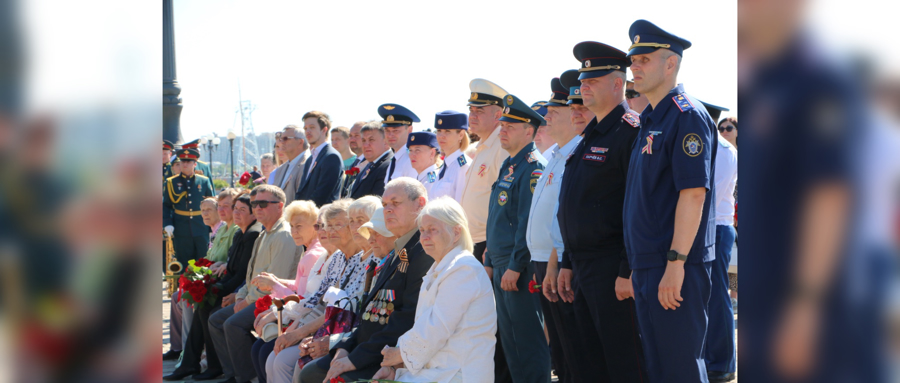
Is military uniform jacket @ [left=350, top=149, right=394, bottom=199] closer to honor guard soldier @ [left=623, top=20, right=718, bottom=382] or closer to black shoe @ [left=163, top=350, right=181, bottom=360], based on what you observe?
black shoe @ [left=163, top=350, right=181, bottom=360]

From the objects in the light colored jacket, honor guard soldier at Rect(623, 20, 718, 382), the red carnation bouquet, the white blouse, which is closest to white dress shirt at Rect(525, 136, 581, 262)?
the white blouse

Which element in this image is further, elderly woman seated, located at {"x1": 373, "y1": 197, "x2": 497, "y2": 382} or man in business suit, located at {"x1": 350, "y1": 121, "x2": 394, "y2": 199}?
man in business suit, located at {"x1": 350, "y1": 121, "x2": 394, "y2": 199}

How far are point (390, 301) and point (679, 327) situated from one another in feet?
5.33

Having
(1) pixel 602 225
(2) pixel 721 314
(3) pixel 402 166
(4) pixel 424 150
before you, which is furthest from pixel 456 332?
(3) pixel 402 166

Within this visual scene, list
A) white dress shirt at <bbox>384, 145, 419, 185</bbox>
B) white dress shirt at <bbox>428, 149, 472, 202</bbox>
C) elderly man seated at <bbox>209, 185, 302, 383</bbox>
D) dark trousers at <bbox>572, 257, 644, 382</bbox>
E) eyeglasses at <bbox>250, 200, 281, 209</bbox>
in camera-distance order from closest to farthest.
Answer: dark trousers at <bbox>572, 257, 644, 382</bbox>
white dress shirt at <bbox>428, 149, 472, 202</bbox>
elderly man seated at <bbox>209, 185, 302, 383</bbox>
eyeglasses at <bbox>250, 200, 281, 209</bbox>
white dress shirt at <bbox>384, 145, 419, 185</bbox>

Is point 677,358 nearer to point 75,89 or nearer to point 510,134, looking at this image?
point 510,134

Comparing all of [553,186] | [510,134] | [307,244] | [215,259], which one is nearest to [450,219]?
[553,186]

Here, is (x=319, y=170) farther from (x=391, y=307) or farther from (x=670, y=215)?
(x=670, y=215)

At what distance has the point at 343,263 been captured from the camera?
4895 mm

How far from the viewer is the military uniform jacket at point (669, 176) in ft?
9.49

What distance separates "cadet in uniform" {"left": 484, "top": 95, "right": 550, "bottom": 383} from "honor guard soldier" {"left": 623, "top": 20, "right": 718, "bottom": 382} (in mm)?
1375

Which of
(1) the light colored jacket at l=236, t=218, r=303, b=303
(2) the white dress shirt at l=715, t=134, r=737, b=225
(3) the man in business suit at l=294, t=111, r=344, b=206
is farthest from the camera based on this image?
(3) the man in business suit at l=294, t=111, r=344, b=206

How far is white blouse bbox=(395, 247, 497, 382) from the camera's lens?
342cm

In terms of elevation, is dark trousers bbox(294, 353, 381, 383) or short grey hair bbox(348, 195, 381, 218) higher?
short grey hair bbox(348, 195, 381, 218)
